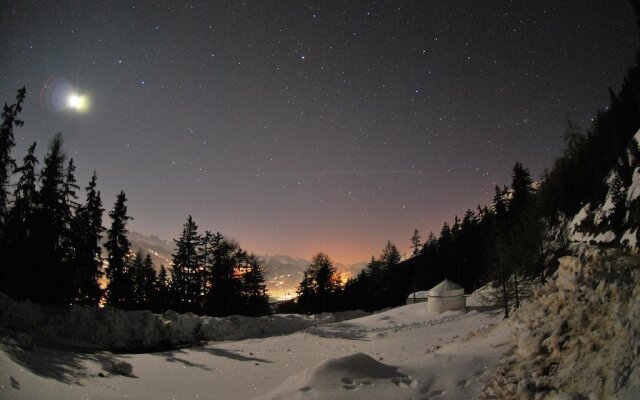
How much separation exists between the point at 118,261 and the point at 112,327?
13032mm

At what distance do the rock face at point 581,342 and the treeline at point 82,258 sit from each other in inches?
1214

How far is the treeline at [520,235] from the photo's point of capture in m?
28.5

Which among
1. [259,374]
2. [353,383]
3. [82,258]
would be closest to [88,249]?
[82,258]

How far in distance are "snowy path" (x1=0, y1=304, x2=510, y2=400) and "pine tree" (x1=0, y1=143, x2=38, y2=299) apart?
16.1m

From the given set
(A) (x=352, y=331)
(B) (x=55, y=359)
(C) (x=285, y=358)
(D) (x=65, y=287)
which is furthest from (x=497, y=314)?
(D) (x=65, y=287)

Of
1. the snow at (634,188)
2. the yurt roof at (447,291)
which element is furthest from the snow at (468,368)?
the snow at (634,188)

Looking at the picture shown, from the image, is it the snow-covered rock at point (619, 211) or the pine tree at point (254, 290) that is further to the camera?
the pine tree at point (254, 290)

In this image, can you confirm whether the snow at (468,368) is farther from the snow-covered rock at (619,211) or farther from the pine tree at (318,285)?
the pine tree at (318,285)

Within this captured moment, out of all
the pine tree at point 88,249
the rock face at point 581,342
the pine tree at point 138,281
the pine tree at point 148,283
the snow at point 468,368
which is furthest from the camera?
the pine tree at point 148,283

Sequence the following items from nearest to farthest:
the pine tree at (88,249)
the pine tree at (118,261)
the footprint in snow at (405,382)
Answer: the footprint in snow at (405,382), the pine tree at (88,249), the pine tree at (118,261)

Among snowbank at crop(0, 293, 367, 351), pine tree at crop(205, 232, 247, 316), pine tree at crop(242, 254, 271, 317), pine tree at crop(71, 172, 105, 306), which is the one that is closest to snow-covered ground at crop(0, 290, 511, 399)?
snowbank at crop(0, 293, 367, 351)

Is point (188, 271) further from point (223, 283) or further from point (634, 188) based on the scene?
point (634, 188)

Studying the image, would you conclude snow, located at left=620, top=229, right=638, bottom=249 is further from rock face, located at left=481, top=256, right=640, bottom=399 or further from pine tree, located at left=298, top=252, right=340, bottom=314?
pine tree, located at left=298, top=252, right=340, bottom=314

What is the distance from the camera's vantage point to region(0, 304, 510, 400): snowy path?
7.95 meters
